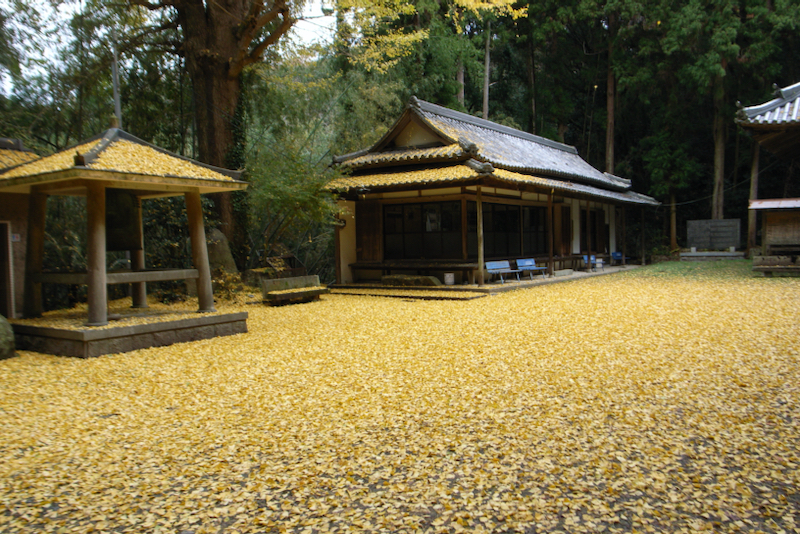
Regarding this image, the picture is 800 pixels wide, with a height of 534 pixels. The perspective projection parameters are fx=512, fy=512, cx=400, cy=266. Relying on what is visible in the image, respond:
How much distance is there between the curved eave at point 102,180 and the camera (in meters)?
6.10

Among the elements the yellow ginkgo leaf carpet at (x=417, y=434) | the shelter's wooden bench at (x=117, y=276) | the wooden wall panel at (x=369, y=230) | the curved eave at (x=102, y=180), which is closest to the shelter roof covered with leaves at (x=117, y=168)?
the curved eave at (x=102, y=180)

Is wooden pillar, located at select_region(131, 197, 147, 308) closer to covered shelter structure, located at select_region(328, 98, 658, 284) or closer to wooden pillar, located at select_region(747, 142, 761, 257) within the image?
covered shelter structure, located at select_region(328, 98, 658, 284)

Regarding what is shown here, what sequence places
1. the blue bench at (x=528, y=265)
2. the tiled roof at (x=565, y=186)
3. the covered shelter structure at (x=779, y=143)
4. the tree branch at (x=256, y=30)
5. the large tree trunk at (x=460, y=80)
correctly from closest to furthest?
the tree branch at (x=256, y=30) → the covered shelter structure at (x=779, y=143) → the tiled roof at (x=565, y=186) → the blue bench at (x=528, y=265) → the large tree trunk at (x=460, y=80)

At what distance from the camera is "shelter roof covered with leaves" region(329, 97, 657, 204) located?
1189 centimetres

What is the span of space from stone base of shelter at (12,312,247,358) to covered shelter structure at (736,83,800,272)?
452 inches

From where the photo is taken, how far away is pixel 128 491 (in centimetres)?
296

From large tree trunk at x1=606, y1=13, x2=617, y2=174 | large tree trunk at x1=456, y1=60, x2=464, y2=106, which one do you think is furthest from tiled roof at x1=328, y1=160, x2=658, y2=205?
large tree trunk at x1=606, y1=13, x2=617, y2=174

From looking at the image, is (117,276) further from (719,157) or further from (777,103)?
(719,157)

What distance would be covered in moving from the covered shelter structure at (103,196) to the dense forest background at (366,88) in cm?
261

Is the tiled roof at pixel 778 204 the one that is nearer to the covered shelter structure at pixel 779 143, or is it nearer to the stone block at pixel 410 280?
the covered shelter structure at pixel 779 143

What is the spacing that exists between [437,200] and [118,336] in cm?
834

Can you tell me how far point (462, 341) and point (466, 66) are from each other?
19.6m

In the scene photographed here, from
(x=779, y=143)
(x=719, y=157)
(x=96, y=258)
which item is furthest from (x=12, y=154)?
(x=719, y=157)

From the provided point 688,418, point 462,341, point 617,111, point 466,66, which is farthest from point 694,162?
point 688,418
